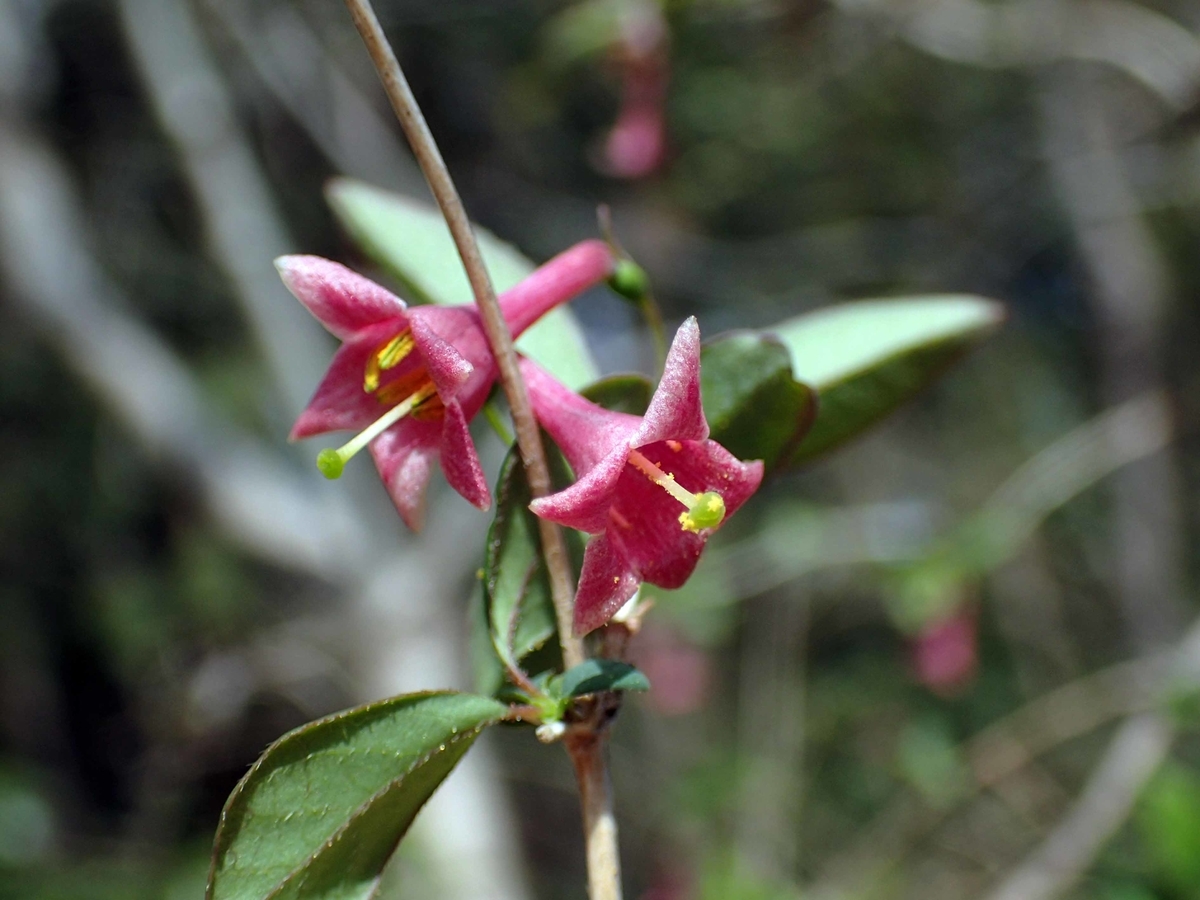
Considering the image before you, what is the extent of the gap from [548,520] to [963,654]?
103 inches

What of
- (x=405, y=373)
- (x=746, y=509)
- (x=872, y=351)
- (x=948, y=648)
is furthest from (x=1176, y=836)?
(x=746, y=509)

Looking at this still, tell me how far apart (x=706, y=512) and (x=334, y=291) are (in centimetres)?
21

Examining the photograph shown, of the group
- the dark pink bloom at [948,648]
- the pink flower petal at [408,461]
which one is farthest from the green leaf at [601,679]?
the dark pink bloom at [948,648]

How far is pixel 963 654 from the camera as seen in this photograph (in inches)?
110

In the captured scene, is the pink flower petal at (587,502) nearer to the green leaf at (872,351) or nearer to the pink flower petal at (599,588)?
the pink flower petal at (599,588)

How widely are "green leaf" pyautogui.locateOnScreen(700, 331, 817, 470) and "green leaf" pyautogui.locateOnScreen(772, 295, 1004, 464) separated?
92 mm

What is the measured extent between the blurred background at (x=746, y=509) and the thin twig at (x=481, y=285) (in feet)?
3.14

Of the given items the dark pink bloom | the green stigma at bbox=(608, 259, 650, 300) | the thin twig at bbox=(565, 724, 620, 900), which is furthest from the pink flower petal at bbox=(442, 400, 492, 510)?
the dark pink bloom

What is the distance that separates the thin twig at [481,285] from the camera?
38cm

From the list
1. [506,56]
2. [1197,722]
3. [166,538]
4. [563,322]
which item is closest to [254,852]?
[563,322]

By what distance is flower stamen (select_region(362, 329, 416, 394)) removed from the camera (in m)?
0.53

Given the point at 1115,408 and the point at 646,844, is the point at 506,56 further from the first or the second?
the point at 646,844

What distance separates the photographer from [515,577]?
0.49 meters

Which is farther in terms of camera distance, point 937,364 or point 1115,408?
point 1115,408
